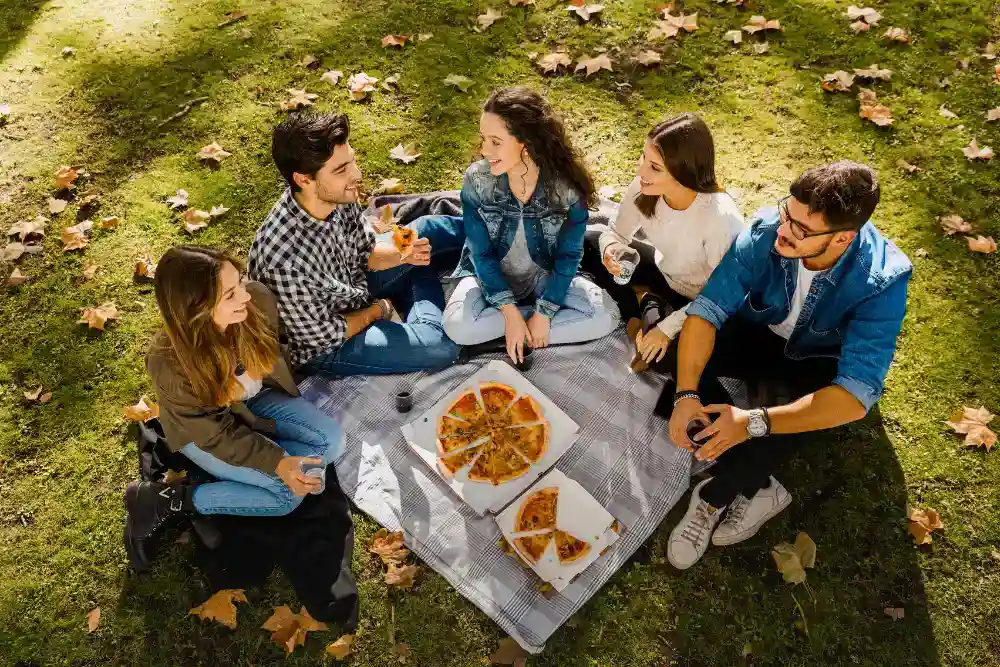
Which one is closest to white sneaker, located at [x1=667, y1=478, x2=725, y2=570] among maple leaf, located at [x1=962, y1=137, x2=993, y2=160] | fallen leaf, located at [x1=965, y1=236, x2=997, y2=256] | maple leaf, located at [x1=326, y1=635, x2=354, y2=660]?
maple leaf, located at [x1=326, y1=635, x2=354, y2=660]

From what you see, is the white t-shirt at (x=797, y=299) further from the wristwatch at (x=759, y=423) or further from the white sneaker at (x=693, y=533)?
the white sneaker at (x=693, y=533)

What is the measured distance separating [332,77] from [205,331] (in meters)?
3.87

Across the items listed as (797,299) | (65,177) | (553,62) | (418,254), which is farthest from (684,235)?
(65,177)

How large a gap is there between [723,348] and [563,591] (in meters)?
1.76

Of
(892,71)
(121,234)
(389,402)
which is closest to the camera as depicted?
(389,402)

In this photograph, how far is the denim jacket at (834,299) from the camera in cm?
345

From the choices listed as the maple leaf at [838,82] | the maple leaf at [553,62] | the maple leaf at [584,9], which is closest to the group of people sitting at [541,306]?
the maple leaf at [553,62]

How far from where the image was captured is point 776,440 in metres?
3.76

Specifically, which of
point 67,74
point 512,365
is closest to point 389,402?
point 512,365

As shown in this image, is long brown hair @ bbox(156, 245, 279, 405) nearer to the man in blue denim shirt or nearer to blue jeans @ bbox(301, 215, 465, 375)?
blue jeans @ bbox(301, 215, 465, 375)

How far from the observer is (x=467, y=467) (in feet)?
13.7

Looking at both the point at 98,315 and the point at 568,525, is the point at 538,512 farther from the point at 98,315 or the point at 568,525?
the point at 98,315

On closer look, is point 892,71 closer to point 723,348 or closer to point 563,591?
point 723,348

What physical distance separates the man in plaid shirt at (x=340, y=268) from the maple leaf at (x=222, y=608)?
4.76ft
